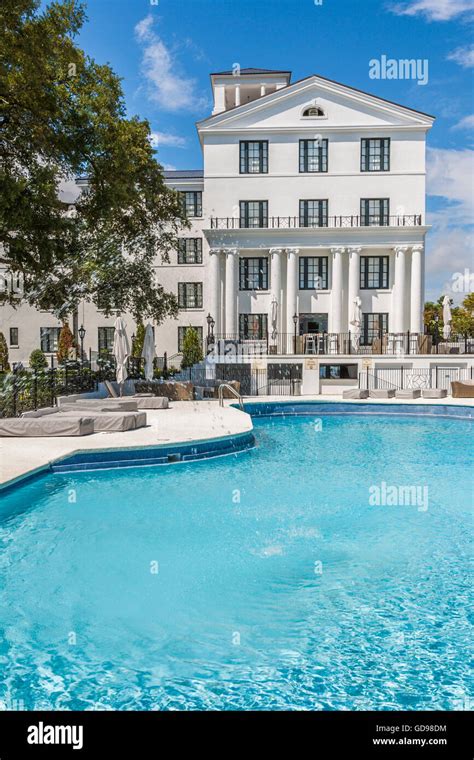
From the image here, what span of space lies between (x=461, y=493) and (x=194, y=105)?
1402 inches

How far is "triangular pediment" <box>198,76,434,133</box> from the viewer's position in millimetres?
32375

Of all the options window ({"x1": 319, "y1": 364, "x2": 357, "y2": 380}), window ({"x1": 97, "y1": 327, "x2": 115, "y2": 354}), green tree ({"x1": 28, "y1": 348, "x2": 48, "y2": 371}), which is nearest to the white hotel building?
window ({"x1": 319, "y1": 364, "x2": 357, "y2": 380})

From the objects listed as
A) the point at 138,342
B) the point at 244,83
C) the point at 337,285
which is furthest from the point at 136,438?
the point at 244,83

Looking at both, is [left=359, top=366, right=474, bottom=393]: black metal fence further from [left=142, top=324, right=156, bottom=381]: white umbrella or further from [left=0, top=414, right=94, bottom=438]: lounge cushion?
[left=0, top=414, right=94, bottom=438]: lounge cushion

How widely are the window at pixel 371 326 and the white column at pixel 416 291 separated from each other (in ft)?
5.13

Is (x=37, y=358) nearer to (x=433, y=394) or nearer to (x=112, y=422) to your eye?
(x=112, y=422)

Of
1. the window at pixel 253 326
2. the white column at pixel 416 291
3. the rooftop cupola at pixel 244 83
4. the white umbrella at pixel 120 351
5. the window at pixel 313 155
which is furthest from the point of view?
the rooftop cupola at pixel 244 83

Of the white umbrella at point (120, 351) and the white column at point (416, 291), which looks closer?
the white umbrella at point (120, 351)

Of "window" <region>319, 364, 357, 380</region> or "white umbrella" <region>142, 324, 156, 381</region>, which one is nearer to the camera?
"white umbrella" <region>142, 324, 156, 381</region>

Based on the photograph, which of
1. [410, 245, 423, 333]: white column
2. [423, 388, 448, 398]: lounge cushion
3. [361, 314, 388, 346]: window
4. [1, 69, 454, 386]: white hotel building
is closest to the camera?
[423, 388, 448, 398]: lounge cushion

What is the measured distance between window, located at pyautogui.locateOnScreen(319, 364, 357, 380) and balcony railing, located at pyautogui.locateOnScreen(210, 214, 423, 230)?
9122mm

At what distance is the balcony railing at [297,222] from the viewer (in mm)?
32594

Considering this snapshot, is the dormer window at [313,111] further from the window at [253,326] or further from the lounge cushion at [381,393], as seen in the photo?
the lounge cushion at [381,393]
